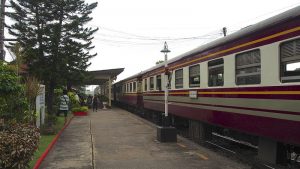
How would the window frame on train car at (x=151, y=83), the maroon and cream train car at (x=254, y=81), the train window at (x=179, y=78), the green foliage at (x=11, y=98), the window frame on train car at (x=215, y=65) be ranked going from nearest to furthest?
the maroon and cream train car at (x=254, y=81), the window frame on train car at (x=215, y=65), the green foliage at (x=11, y=98), the train window at (x=179, y=78), the window frame on train car at (x=151, y=83)

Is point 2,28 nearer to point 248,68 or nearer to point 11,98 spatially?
point 11,98

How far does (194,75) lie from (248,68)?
137 inches

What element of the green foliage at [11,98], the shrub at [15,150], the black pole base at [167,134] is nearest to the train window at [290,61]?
the shrub at [15,150]

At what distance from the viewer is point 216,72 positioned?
9445mm

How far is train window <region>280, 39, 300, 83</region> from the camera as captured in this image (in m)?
6.08

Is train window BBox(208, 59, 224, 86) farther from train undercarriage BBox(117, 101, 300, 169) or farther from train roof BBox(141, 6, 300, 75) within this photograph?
train undercarriage BBox(117, 101, 300, 169)

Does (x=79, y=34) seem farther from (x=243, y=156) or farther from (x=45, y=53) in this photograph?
(x=243, y=156)

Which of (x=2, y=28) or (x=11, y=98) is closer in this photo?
(x=11, y=98)

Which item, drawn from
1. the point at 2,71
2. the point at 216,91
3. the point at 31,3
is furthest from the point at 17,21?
the point at 216,91

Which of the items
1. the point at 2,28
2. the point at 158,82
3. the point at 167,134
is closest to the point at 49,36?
the point at 2,28

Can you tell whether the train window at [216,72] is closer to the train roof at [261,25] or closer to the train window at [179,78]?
the train roof at [261,25]

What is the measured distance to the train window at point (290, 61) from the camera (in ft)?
20.0

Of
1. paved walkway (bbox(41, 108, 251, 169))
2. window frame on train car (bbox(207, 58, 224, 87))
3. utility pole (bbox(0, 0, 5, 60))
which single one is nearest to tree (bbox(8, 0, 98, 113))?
utility pole (bbox(0, 0, 5, 60))

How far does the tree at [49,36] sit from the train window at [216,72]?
31.2 ft
